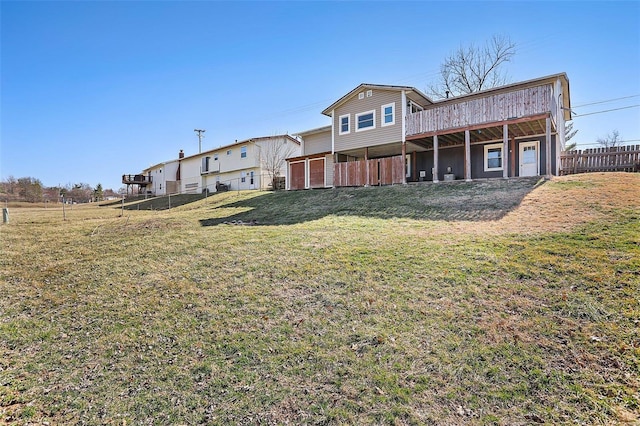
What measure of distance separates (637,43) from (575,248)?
46.2ft

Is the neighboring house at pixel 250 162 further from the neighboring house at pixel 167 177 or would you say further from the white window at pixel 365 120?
the white window at pixel 365 120

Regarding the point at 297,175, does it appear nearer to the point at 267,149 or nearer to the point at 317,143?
the point at 317,143

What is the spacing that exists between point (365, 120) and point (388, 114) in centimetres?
152

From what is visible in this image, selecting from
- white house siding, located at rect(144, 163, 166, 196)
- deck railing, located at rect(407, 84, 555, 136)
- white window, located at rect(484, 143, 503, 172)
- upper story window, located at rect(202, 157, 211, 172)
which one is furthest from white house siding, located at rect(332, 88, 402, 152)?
white house siding, located at rect(144, 163, 166, 196)

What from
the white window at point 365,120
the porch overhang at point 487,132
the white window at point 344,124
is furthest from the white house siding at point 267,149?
the porch overhang at point 487,132

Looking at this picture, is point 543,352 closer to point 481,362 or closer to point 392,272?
point 481,362

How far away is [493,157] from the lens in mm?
17797

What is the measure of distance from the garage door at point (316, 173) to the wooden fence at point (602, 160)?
43.5ft

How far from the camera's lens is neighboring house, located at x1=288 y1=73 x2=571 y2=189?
14.8 metres

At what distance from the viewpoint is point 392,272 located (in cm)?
643

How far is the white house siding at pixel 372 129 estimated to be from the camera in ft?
58.6

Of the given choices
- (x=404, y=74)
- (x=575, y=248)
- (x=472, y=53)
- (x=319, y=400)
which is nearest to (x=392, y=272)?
(x=319, y=400)

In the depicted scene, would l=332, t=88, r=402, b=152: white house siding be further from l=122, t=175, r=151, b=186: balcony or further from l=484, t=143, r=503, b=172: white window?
→ l=122, t=175, r=151, b=186: balcony

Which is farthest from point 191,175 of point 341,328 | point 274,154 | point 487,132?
point 341,328
